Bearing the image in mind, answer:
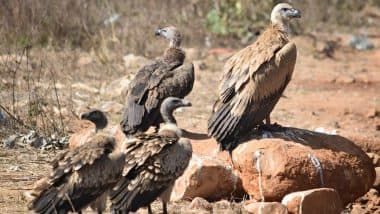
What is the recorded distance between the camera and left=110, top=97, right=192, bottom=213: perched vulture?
738cm

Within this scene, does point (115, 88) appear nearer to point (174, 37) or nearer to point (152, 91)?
point (174, 37)

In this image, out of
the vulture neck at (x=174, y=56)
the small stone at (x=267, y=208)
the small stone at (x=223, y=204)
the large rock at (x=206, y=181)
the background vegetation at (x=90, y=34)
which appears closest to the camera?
the small stone at (x=267, y=208)

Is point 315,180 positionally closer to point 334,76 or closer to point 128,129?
point 128,129

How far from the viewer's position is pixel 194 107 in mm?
13688

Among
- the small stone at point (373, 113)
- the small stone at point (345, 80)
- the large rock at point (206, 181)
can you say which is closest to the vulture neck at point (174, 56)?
the large rock at point (206, 181)

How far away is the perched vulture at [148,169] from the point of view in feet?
24.2

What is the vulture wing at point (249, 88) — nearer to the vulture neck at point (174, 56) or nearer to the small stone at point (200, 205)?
the small stone at point (200, 205)

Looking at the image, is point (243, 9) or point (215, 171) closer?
point (215, 171)

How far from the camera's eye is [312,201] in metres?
8.52

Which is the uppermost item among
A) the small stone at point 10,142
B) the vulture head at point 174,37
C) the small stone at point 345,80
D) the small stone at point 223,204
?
the vulture head at point 174,37

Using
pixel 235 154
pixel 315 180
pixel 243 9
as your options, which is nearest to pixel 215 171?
pixel 235 154

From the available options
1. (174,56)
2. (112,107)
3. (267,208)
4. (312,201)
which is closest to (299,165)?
(312,201)

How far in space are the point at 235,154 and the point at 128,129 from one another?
131 cm

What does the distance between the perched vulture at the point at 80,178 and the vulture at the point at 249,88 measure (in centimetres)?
183
